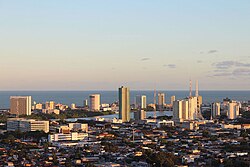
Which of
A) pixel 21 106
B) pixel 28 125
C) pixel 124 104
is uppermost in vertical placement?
pixel 124 104

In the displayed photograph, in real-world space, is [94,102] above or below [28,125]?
above

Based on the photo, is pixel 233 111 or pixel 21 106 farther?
pixel 21 106

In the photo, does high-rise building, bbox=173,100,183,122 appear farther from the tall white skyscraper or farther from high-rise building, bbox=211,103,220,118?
high-rise building, bbox=211,103,220,118

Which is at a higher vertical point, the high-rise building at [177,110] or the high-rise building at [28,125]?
the high-rise building at [177,110]

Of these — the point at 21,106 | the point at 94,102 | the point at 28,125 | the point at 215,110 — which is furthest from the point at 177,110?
the point at 94,102

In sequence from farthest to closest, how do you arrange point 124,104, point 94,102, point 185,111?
1. point 94,102
2. point 124,104
3. point 185,111

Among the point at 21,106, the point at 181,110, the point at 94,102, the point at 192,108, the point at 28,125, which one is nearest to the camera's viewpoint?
the point at 28,125

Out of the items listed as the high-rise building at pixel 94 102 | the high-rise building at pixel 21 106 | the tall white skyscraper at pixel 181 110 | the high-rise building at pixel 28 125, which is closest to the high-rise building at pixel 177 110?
the tall white skyscraper at pixel 181 110

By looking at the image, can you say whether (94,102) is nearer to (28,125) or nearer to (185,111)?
(185,111)

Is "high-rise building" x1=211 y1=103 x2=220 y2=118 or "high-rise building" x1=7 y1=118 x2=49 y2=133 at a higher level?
"high-rise building" x1=211 y1=103 x2=220 y2=118


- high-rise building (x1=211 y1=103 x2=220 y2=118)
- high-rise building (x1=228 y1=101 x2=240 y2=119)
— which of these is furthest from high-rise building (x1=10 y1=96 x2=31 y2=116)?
high-rise building (x1=228 y1=101 x2=240 y2=119)

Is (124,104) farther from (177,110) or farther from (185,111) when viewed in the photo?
(185,111)

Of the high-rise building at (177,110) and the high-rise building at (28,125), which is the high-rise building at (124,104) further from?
the high-rise building at (28,125)

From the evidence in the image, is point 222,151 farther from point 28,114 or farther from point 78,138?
point 28,114
